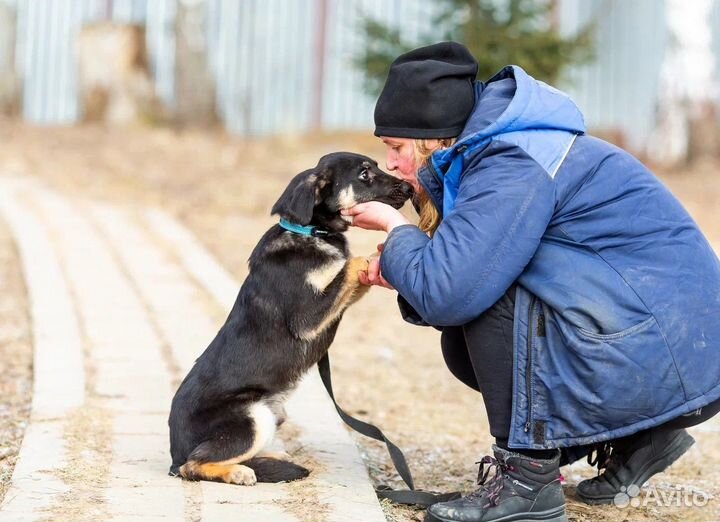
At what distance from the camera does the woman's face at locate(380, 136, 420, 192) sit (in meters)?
3.56

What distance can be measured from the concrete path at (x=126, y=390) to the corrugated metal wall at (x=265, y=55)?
17.4 ft

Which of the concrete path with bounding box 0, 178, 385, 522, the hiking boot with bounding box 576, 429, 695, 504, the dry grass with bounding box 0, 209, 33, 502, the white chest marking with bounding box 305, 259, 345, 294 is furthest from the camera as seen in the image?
the dry grass with bounding box 0, 209, 33, 502

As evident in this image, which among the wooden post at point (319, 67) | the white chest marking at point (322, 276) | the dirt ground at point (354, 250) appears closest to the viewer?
the white chest marking at point (322, 276)

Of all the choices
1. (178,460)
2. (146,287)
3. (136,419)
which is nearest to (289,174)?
(146,287)

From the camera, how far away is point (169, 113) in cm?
1381

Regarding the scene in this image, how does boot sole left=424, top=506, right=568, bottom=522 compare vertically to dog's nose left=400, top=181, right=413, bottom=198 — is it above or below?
below

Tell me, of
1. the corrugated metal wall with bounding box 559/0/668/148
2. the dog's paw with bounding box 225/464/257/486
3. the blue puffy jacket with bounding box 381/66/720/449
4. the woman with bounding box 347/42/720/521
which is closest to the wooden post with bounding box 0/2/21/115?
the corrugated metal wall with bounding box 559/0/668/148

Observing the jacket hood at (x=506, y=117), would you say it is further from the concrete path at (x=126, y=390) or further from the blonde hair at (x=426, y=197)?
the concrete path at (x=126, y=390)

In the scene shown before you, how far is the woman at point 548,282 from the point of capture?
3.16 meters

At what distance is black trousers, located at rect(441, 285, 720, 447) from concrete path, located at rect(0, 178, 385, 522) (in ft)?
1.56

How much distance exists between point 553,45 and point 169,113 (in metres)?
5.41

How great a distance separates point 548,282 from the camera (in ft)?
10.5

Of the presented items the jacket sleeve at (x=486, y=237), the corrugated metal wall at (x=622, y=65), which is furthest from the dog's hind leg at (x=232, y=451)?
the corrugated metal wall at (x=622, y=65)

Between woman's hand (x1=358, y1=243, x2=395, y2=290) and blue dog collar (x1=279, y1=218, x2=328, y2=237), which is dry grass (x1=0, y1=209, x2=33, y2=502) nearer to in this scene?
blue dog collar (x1=279, y1=218, x2=328, y2=237)
